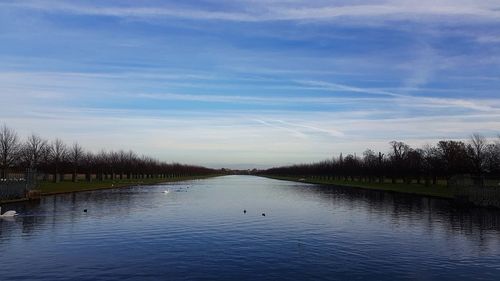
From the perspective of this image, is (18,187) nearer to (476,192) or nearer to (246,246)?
(246,246)

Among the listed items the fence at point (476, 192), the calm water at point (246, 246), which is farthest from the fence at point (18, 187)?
the fence at point (476, 192)

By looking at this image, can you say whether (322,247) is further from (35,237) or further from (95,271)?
(35,237)

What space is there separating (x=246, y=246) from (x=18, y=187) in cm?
3499

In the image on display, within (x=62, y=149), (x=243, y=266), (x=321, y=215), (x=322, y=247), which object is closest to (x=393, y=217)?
(x=321, y=215)


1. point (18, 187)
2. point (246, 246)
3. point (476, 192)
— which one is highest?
point (18, 187)

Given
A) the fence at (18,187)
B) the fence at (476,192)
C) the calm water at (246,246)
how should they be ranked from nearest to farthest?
the calm water at (246,246) < the fence at (18,187) < the fence at (476,192)

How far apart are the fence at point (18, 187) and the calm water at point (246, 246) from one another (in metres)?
10.9

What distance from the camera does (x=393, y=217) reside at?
36.6 metres

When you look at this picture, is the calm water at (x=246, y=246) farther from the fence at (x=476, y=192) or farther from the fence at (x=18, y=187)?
the fence at (x=18, y=187)

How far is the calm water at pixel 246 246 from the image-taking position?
685 inches

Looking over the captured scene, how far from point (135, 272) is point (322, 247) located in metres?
8.84

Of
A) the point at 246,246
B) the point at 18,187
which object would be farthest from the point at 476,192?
the point at 18,187

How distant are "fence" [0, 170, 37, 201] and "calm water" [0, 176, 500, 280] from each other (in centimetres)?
1093

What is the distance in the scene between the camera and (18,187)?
4981 centimetres
